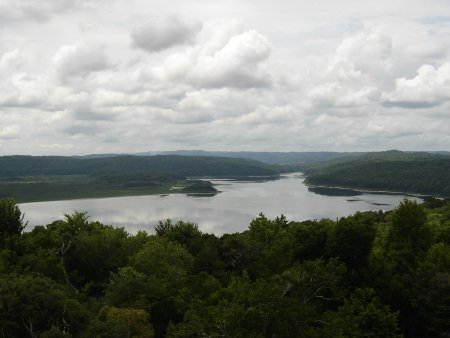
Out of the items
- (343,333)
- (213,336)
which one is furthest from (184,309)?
(343,333)

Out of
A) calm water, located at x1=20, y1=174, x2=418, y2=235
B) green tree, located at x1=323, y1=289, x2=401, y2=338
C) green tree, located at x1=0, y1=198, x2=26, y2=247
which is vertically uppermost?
green tree, located at x1=0, y1=198, x2=26, y2=247

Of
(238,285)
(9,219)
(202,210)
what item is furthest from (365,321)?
(202,210)

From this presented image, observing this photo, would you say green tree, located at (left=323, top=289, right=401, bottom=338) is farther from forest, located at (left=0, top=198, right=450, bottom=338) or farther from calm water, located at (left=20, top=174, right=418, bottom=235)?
calm water, located at (left=20, top=174, right=418, bottom=235)

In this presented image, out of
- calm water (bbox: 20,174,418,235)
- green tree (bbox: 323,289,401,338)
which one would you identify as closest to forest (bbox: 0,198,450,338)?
green tree (bbox: 323,289,401,338)

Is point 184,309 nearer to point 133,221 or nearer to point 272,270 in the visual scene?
point 272,270

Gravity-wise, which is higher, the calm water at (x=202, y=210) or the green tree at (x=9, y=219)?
the green tree at (x=9, y=219)

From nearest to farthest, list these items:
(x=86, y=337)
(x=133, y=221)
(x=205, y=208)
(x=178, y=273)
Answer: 1. (x=86, y=337)
2. (x=178, y=273)
3. (x=133, y=221)
4. (x=205, y=208)

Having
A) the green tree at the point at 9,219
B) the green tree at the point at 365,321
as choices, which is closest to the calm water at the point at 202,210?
the green tree at the point at 9,219

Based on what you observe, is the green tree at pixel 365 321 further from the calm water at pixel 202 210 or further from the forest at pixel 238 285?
the calm water at pixel 202 210
